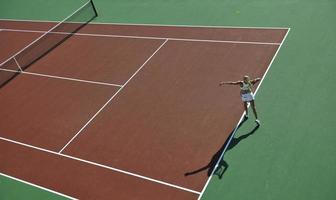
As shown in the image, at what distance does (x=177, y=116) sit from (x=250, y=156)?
3138mm

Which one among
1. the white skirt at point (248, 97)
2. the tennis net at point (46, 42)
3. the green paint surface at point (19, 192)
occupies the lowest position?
the green paint surface at point (19, 192)

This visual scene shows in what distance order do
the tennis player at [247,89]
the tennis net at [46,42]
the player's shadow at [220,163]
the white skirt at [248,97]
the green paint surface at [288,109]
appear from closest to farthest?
the green paint surface at [288,109], the player's shadow at [220,163], the tennis player at [247,89], the white skirt at [248,97], the tennis net at [46,42]

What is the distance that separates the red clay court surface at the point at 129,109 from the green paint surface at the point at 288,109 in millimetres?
686

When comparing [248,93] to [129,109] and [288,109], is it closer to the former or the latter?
[288,109]

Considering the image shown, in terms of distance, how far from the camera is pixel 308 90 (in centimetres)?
1352

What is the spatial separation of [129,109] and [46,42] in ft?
27.7

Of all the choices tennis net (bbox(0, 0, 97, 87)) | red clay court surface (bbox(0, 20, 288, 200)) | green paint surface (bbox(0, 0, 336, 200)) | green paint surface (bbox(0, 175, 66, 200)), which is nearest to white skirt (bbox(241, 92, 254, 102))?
green paint surface (bbox(0, 0, 336, 200))

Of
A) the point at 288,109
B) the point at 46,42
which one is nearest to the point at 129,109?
the point at 288,109

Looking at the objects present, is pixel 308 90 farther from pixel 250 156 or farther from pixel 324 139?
pixel 250 156

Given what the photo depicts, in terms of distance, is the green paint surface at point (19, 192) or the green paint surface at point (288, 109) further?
the green paint surface at point (19, 192)

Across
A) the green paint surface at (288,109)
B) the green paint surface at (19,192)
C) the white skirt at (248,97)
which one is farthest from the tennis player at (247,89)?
the green paint surface at (19,192)

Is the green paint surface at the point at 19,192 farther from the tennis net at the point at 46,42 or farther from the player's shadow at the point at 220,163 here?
the tennis net at the point at 46,42

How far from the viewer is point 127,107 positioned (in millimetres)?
15117

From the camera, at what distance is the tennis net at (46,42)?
19766 millimetres
